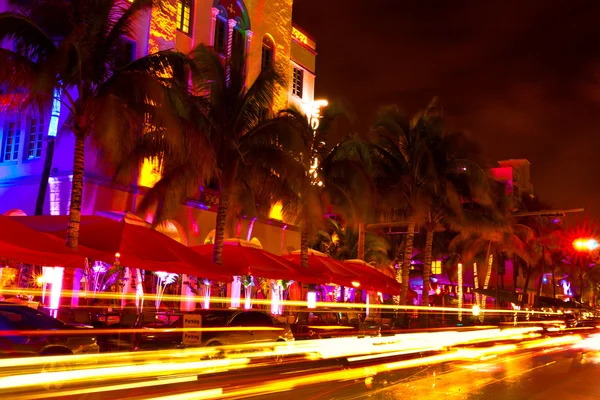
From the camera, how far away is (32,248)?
13906mm

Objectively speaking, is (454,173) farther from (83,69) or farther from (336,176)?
(83,69)

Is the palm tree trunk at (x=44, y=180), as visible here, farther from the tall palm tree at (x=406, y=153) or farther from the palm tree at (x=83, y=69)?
the tall palm tree at (x=406, y=153)

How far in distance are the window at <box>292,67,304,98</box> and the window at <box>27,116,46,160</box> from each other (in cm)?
1524

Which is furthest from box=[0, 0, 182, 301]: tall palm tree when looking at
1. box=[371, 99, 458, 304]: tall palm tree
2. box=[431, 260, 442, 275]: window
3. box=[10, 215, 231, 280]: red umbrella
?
box=[431, 260, 442, 275]: window

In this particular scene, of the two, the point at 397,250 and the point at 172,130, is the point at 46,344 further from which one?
the point at 397,250

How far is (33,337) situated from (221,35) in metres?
20.8

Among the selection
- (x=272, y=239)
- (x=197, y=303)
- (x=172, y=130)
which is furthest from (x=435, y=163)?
(x=172, y=130)

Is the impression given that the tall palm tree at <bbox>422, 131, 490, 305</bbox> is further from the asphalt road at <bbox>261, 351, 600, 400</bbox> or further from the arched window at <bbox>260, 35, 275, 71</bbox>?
the asphalt road at <bbox>261, 351, 600, 400</bbox>

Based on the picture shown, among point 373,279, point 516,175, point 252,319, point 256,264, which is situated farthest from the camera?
point 516,175

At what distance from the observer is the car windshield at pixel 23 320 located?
11527 millimetres

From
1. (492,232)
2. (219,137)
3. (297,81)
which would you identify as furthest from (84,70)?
(492,232)

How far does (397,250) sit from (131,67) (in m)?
32.3

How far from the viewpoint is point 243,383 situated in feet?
42.3

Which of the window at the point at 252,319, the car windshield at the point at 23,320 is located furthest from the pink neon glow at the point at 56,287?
the car windshield at the point at 23,320
